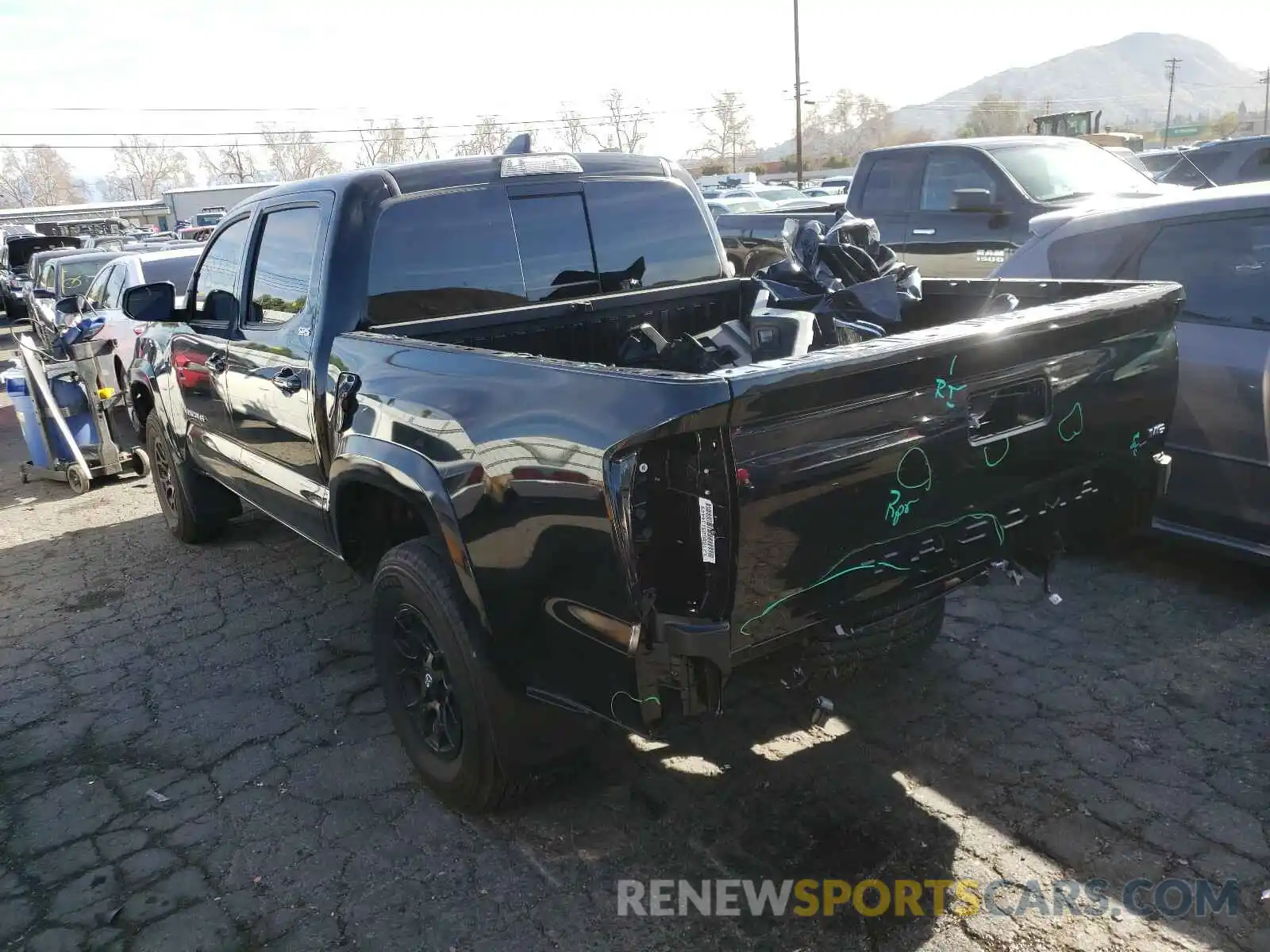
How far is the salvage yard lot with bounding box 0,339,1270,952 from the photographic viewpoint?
107 inches

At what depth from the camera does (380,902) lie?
9.25 feet

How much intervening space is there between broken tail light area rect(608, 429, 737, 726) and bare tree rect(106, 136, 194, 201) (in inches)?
6590

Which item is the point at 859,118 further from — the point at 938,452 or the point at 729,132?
the point at 938,452

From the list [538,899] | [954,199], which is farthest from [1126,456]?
[954,199]

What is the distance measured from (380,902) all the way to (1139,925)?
207 cm

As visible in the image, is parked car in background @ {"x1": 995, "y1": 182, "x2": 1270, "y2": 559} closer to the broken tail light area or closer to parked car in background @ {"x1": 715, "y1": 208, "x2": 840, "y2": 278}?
the broken tail light area

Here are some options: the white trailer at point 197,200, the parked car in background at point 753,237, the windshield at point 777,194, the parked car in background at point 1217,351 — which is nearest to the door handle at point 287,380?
the parked car in background at point 1217,351

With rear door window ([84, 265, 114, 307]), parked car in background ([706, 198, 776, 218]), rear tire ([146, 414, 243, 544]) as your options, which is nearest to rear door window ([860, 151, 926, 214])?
rear tire ([146, 414, 243, 544])

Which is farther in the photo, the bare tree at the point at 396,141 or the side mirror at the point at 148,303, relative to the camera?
the bare tree at the point at 396,141

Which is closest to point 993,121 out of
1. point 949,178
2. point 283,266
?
point 949,178

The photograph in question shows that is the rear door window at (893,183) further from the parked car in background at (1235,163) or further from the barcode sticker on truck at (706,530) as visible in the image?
the barcode sticker on truck at (706,530)

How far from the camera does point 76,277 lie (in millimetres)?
14453

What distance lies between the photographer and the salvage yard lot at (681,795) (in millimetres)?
2730

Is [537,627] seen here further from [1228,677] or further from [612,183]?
[1228,677]
